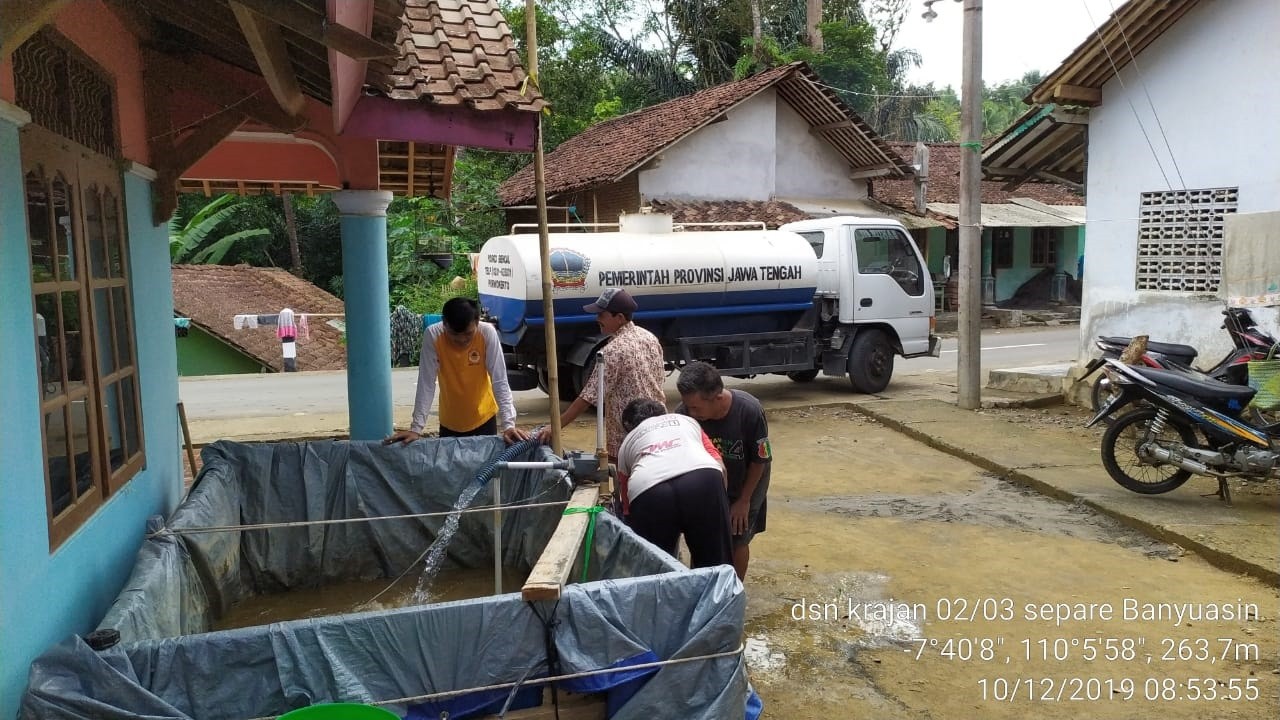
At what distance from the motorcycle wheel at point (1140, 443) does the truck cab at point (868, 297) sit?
14.9 feet

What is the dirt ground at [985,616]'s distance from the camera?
12.5 feet

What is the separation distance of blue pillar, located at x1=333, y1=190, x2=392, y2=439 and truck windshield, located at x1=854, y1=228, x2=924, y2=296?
6.13 metres

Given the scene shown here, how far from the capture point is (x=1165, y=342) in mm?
8992

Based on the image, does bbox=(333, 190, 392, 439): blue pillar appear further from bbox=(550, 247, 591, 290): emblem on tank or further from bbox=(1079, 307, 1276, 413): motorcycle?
bbox=(1079, 307, 1276, 413): motorcycle

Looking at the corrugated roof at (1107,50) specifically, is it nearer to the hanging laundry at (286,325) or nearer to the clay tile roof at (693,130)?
the clay tile roof at (693,130)

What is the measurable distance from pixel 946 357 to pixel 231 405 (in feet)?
35.7

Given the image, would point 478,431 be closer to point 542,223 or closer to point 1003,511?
Result: point 542,223

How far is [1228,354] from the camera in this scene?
817cm

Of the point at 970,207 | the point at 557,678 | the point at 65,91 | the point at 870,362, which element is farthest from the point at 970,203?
the point at 65,91

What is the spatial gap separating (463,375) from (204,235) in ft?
53.8

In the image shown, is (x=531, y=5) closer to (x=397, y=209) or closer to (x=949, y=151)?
(x=397, y=209)

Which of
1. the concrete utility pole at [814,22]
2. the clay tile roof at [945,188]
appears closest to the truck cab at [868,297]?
the clay tile roof at [945,188]

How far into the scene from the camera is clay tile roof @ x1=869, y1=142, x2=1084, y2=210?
21359mm

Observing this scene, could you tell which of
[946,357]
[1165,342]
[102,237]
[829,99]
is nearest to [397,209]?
[829,99]
